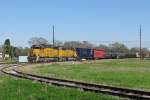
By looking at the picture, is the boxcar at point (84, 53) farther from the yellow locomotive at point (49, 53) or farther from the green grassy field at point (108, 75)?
the green grassy field at point (108, 75)

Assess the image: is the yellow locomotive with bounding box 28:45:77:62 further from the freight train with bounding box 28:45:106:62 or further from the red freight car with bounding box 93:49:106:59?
the red freight car with bounding box 93:49:106:59

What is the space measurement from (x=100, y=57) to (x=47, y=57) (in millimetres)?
37632

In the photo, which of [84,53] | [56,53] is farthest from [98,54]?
[56,53]

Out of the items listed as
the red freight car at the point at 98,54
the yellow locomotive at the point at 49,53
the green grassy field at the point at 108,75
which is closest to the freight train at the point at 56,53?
the yellow locomotive at the point at 49,53

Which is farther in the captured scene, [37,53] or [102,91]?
[37,53]

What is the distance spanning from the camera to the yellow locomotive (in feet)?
252

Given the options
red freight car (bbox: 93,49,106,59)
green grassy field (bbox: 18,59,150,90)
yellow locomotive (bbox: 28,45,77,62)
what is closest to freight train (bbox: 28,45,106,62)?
yellow locomotive (bbox: 28,45,77,62)

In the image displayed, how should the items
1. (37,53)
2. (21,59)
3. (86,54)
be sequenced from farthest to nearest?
(86,54)
(21,59)
(37,53)

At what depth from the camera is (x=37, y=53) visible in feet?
251

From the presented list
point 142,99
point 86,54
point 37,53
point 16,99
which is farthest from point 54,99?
point 86,54

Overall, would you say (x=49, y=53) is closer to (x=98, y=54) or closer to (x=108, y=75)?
(x=98, y=54)


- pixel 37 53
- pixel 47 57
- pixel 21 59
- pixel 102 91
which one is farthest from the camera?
pixel 21 59

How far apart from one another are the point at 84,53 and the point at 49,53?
20.7 metres

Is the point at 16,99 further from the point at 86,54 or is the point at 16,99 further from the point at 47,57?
the point at 86,54
